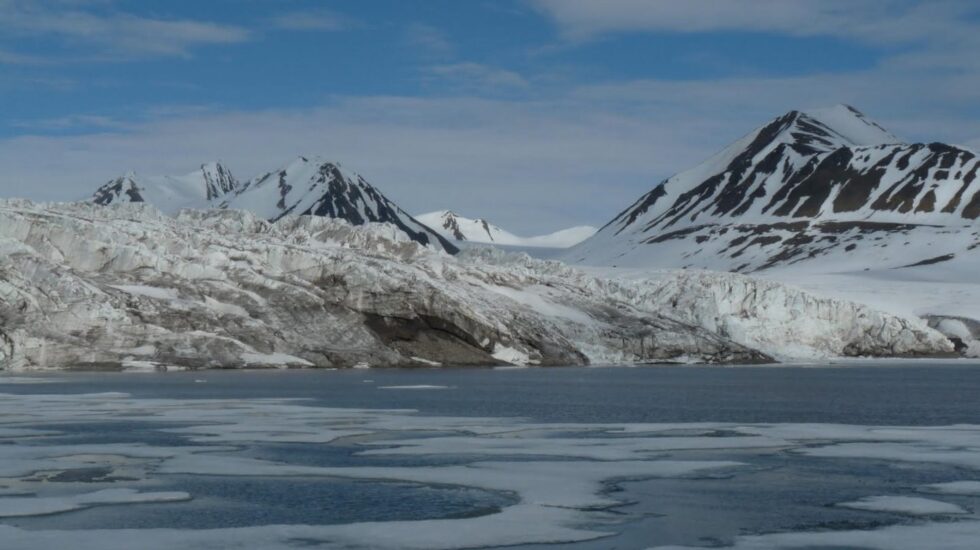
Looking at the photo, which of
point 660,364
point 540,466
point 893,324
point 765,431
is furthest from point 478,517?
point 893,324

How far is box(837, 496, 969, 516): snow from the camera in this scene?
75.5ft

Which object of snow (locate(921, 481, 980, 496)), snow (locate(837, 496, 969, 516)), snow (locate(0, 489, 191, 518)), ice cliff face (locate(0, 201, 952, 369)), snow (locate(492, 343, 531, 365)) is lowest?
snow (locate(0, 489, 191, 518))

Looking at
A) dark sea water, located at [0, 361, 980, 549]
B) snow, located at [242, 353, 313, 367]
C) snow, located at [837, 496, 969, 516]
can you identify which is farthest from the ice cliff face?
snow, located at [837, 496, 969, 516]

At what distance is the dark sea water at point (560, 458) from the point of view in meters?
22.3

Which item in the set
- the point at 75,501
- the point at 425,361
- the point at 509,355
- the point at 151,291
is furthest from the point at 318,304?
the point at 75,501

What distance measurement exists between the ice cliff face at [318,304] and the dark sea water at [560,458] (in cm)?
1008

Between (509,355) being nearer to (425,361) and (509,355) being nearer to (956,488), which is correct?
(425,361)

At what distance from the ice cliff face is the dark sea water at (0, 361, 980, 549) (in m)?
10.1

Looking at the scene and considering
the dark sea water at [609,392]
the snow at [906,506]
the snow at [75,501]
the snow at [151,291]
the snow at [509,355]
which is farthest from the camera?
the snow at [509,355]

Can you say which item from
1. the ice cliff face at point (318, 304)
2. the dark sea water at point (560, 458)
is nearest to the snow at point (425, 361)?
the ice cliff face at point (318, 304)

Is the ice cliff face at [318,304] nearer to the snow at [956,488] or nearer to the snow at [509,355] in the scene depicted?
the snow at [509,355]

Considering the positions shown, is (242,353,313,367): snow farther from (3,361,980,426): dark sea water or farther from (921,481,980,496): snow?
(921,481,980,496): snow

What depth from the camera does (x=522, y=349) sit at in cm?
9919

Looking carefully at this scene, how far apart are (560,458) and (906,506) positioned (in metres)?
10.1
